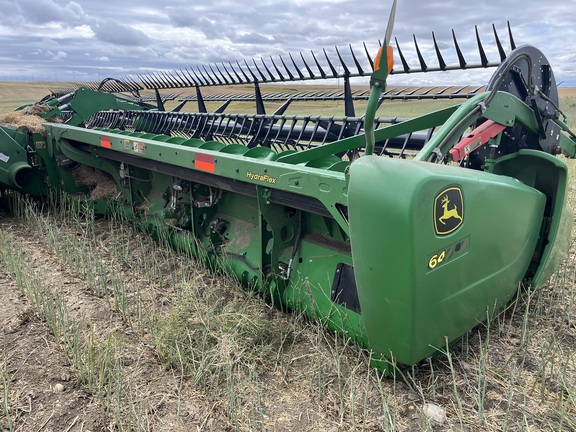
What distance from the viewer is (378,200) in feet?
5.07

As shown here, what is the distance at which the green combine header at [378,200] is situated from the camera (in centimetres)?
159

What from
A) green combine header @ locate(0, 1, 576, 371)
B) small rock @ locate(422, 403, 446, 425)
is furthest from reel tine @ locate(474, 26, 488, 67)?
small rock @ locate(422, 403, 446, 425)

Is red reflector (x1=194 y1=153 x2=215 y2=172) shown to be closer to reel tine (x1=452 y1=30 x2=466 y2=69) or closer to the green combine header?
the green combine header

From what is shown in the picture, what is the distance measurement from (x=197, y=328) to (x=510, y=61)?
204cm

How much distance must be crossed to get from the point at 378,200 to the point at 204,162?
4.79 feet

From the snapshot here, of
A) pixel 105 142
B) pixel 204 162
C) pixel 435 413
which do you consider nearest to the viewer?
pixel 435 413

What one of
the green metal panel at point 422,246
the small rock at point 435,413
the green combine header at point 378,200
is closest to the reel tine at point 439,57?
the green combine header at point 378,200

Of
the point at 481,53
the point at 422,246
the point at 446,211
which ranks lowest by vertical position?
the point at 422,246

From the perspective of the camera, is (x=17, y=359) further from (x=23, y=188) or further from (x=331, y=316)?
(x=23, y=188)

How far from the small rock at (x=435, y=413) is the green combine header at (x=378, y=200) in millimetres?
221

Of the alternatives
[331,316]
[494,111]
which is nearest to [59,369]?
[331,316]

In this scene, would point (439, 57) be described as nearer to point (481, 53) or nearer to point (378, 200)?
point (481, 53)

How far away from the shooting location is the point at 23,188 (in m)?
4.52

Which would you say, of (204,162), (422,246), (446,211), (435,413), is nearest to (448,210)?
(446,211)
